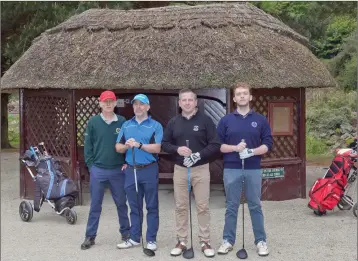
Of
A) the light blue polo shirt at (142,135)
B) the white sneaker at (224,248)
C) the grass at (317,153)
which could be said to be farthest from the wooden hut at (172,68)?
the grass at (317,153)

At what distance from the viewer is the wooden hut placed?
30.8ft

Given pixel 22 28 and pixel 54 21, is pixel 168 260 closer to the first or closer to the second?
pixel 54 21

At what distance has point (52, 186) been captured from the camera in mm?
8398

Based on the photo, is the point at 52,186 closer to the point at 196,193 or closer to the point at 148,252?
the point at 148,252

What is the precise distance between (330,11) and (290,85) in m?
10.5

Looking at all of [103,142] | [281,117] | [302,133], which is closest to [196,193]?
[103,142]

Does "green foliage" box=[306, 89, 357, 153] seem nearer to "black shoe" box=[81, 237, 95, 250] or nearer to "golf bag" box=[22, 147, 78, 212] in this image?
"golf bag" box=[22, 147, 78, 212]

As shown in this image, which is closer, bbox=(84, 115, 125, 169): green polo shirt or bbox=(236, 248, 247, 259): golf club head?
bbox=(236, 248, 247, 259): golf club head

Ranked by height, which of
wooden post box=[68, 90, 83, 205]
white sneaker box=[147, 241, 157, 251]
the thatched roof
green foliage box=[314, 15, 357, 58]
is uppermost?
green foliage box=[314, 15, 357, 58]

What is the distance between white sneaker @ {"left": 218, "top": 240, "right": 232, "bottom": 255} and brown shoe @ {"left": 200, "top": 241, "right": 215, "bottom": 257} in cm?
10

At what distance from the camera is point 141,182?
655cm

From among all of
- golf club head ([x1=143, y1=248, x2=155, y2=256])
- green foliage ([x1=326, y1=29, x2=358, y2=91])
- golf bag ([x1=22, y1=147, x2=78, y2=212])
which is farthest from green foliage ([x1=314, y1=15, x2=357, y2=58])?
golf club head ([x1=143, y1=248, x2=155, y2=256])

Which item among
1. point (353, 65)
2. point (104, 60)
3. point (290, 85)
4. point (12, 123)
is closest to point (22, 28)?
point (104, 60)

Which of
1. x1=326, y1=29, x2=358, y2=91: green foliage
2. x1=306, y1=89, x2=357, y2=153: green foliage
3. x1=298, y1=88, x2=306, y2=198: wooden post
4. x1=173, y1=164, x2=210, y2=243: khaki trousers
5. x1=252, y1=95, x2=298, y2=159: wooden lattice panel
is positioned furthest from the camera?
x1=326, y1=29, x2=358, y2=91: green foliage
